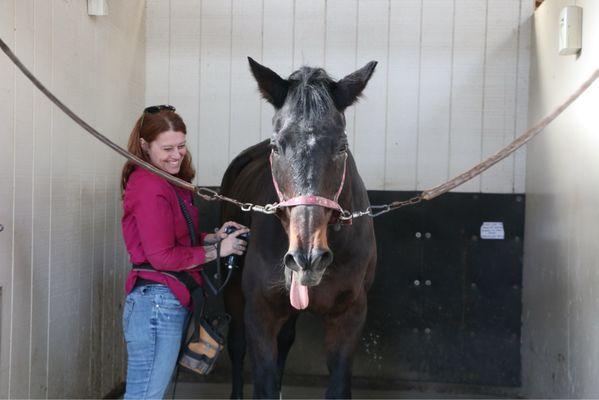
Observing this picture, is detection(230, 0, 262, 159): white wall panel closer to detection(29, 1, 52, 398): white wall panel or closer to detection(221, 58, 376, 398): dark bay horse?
detection(221, 58, 376, 398): dark bay horse

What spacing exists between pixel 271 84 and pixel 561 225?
171 cm

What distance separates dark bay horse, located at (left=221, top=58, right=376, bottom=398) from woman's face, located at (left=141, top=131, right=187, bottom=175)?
0.40 metres

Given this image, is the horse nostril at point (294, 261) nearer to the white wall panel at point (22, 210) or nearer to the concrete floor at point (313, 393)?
the white wall panel at point (22, 210)

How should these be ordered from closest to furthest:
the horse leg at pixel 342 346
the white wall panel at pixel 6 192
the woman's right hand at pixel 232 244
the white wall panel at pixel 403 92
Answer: the white wall panel at pixel 6 192 < the woman's right hand at pixel 232 244 < the horse leg at pixel 342 346 < the white wall panel at pixel 403 92

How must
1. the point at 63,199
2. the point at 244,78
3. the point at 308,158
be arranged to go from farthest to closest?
the point at 244,78
the point at 63,199
the point at 308,158

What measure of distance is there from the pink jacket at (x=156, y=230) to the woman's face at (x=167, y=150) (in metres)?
0.09

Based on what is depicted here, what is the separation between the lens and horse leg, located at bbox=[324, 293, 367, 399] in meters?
3.11

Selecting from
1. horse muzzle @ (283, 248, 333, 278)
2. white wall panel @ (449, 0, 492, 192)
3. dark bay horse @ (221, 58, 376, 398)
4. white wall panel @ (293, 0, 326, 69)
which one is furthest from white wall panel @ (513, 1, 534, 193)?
horse muzzle @ (283, 248, 333, 278)

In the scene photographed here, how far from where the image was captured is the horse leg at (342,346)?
3111 mm

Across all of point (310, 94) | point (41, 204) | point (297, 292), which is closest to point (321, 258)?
point (297, 292)

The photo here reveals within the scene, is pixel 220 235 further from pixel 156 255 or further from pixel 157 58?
pixel 157 58

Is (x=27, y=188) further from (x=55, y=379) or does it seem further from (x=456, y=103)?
(x=456, y=103)

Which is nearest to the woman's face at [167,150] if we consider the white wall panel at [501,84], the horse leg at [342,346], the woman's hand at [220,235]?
the woman's hand at [220,235]

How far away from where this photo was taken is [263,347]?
121 inches
